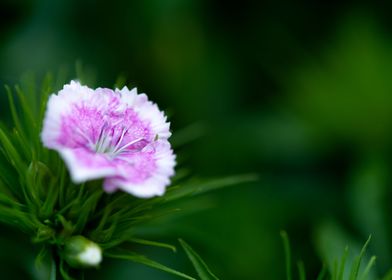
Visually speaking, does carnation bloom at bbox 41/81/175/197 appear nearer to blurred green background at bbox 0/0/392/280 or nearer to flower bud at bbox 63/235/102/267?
flower bud at bbox 63/235/102/267

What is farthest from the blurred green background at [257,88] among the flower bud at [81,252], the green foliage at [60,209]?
the flower bud at [81,252]

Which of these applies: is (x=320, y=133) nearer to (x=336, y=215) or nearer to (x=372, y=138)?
(x=372, y=138)

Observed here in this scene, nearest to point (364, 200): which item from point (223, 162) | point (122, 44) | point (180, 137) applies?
point (223, 162)

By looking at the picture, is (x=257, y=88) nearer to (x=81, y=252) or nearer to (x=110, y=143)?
(x=110, y=143)

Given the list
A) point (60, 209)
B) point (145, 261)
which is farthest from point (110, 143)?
point (145, 261)

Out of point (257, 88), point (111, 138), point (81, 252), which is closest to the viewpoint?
point (81, 252)

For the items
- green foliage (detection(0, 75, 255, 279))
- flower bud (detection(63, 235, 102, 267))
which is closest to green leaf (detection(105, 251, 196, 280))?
green foliage (detection(0, 75, 255, 279))

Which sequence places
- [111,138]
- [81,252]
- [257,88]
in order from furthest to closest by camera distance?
1. [257,88]
2. [111,138]
3. [81,252]
